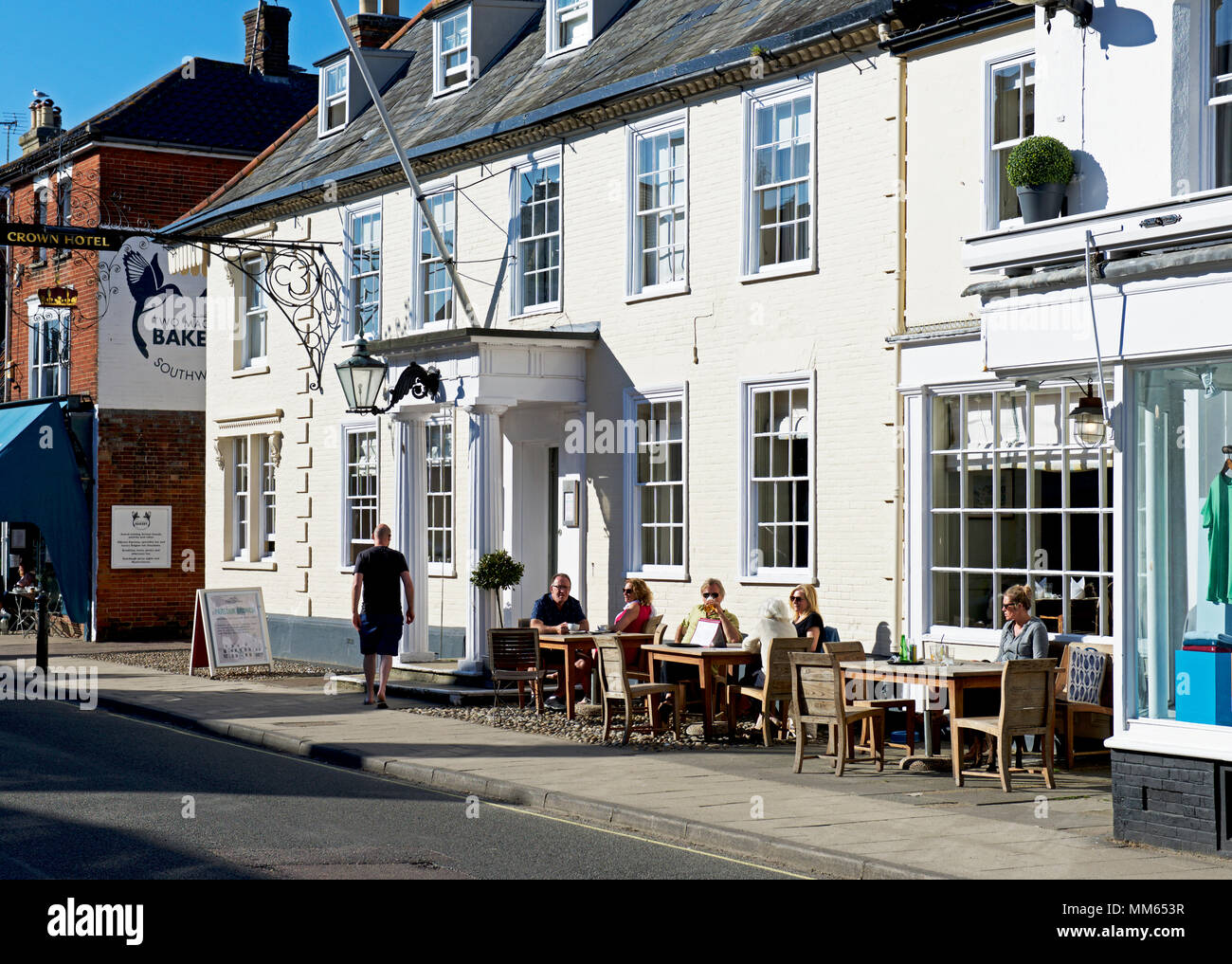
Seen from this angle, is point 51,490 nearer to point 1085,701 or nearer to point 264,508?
point 264,508

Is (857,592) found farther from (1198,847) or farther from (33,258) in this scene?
(33,258)

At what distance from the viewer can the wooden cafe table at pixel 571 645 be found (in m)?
15.7

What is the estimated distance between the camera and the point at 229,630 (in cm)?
2109

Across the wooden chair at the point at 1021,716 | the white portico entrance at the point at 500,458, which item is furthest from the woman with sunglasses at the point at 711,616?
the wooden chair at the point at 1021,716

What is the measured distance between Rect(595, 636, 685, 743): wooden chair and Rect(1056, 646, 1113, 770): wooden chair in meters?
3.46

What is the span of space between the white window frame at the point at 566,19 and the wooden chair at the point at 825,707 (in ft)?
34.4

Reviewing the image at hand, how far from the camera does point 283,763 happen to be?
13312 mm

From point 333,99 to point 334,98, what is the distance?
3cm

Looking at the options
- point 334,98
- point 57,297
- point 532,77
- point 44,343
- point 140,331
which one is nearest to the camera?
point 532,77

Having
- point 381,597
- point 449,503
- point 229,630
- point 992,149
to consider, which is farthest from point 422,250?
point 992,149

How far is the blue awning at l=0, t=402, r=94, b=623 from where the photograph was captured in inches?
1118

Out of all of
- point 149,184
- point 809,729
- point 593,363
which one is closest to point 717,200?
point 593,363

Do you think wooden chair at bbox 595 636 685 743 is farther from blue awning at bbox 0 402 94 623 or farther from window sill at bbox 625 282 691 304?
blue awning at bbox 0 402 94 623

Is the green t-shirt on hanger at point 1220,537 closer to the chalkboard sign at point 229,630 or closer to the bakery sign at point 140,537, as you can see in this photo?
the chalkboard sign at point 229,630
